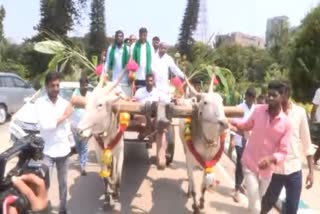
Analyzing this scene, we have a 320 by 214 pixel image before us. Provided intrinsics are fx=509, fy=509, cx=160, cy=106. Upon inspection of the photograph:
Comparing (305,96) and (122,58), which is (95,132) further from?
(305,96)

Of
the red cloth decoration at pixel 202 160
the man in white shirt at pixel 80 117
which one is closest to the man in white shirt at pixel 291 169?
the red cloth decoration at pixel 202 160

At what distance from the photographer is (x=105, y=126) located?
6.51 m

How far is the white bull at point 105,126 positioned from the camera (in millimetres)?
6324

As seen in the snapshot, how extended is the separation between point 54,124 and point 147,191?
2.93 meters

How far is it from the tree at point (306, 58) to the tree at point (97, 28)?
29.9m

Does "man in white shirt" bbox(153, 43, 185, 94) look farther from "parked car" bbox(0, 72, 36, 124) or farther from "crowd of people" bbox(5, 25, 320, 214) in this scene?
"parked car" bbox(0, 72, 36, 124)

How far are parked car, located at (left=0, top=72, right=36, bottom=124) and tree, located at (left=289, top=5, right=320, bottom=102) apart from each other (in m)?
10.2

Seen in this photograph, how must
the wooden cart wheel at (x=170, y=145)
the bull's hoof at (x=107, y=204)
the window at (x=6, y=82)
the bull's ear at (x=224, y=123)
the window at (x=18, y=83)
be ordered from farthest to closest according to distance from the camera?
the window at (x=18, y=83) < the window at (x=6, y=82) < the wooden cart wheel at (x=170, y=145) < the bull's hoof at (x=107, y=204) < the bull's ear at (x=224, y=123)

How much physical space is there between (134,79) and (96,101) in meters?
2.45

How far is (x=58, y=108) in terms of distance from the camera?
6.08 metres

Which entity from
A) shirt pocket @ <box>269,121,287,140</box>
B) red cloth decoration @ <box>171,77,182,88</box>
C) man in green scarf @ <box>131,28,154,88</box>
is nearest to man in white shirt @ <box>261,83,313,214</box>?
shirt pocket @ <box>269,121,287,140</box>

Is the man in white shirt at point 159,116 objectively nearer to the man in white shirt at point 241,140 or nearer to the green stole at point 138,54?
the green stole at point 138,54

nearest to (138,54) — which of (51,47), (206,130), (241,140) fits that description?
(51,47)

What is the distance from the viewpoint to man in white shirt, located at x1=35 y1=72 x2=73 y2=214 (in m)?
5.97
